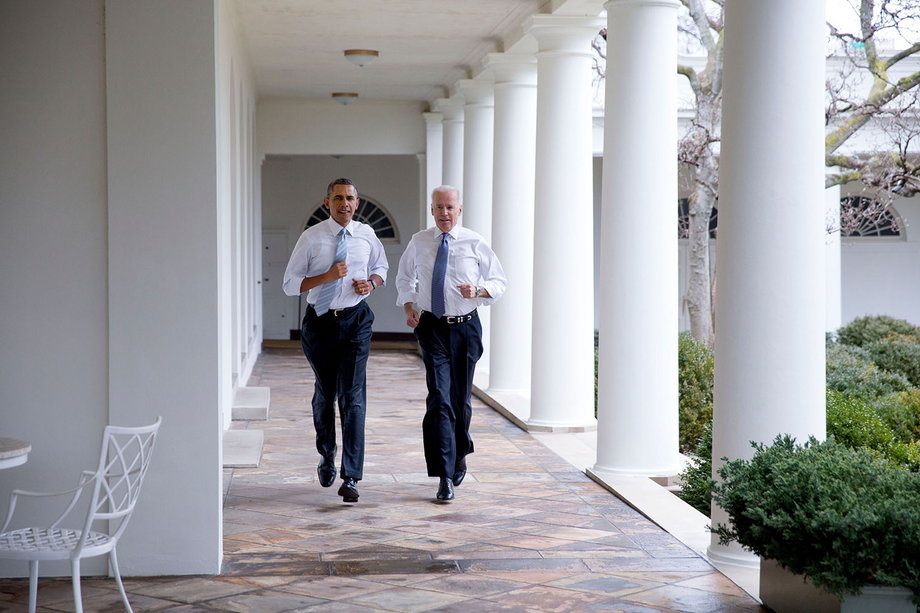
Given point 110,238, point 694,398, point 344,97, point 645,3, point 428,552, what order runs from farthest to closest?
point 344,97, point 694,398, point 645,3, point 428,552, point 110,238

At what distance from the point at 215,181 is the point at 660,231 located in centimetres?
356

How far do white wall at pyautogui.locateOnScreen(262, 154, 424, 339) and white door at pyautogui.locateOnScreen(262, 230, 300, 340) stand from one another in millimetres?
48

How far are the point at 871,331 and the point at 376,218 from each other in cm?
1109

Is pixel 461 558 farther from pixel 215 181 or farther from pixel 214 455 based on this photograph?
pixel 215 181

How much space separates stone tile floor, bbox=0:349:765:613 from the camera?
4.89 meters

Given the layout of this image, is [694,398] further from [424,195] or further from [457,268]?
[424,195]

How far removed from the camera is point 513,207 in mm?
12312

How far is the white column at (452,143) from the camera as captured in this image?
1650cm

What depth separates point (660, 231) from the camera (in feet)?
25.6

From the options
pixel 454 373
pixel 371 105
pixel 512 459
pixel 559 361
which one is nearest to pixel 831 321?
pixel 371 105

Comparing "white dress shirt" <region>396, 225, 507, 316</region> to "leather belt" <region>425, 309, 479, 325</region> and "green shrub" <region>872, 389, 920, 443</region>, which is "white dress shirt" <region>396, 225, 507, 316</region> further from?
"green shrub" <region>872, 389, 920, 443</region>

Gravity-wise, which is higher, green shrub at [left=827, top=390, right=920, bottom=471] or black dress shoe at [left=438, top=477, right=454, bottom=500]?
green shrub at [left=827, top=390, right=920, bottom=471]

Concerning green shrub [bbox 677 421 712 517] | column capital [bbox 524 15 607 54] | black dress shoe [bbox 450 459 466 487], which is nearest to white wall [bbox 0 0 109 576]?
black dress shoe [bbox 450 459 466 487]

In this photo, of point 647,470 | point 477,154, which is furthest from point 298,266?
point 477,154
